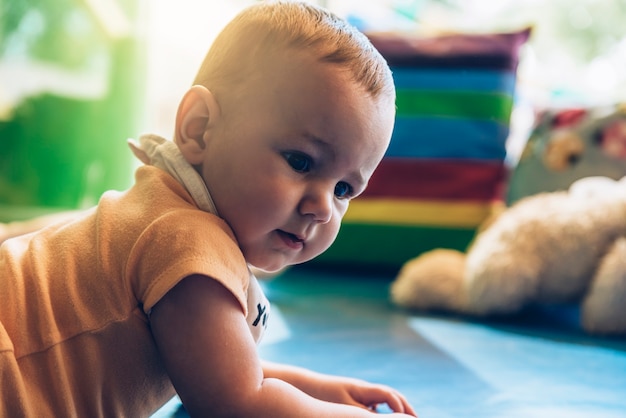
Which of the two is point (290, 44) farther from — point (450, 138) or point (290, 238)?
point (450, 138)

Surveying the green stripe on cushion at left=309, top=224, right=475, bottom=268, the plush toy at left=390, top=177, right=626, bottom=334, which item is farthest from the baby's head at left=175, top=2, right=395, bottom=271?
the green stripe on cushion at left=309, top=224, right=475, bottom=268

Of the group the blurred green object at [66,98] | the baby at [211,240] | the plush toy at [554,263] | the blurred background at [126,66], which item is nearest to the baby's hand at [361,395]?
the baby at [211,240]

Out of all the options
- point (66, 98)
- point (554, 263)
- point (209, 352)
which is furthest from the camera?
point (66, 98)

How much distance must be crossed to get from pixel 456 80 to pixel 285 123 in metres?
1.18

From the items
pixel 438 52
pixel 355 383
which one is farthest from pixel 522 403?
pixel 438 52

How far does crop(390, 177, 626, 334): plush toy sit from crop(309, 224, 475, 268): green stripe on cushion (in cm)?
31

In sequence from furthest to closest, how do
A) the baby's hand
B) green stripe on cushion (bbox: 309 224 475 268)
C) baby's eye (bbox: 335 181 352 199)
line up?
green stripe on cushion (bbox: 309 224 475 268), the baby's hand, baby's eye (bbox: 335 181 352 199)

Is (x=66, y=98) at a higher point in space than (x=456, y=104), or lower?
lower

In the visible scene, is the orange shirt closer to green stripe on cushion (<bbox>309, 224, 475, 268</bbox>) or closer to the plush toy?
the plush toy

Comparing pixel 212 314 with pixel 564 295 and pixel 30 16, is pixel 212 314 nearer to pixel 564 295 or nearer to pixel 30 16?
pixel 564 295

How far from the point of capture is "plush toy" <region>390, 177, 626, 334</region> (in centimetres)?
114

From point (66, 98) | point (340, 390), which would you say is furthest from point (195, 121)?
point (66, 98)

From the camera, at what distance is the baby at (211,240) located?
527 millimetres

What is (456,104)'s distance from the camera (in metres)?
1.67
